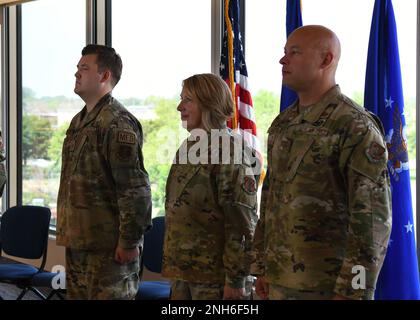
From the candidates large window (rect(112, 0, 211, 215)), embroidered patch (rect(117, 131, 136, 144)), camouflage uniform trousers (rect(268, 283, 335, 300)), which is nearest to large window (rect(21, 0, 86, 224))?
large window (rect(112, 0, 211, 215))

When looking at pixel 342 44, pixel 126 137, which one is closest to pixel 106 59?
pixel 126 137

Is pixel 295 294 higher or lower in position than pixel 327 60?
lower

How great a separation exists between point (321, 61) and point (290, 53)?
112 mm

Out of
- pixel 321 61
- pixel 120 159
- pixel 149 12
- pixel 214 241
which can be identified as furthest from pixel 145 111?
pixel 321 61

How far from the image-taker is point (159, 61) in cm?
516

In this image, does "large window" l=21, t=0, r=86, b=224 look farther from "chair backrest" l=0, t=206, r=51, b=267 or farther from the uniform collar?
the uniform collar

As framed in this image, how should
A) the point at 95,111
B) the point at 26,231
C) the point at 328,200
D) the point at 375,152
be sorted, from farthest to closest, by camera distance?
the point at 26,231
the point at 95,111
the point at 328,200
the point at 375,152

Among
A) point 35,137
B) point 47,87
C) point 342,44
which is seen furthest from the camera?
point 35,137

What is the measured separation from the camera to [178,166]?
8.52ft

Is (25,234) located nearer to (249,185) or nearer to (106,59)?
(106,59)

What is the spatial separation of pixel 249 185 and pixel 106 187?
71cm

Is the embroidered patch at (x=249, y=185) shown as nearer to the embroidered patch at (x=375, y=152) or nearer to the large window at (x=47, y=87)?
the embroidered patch at (x=375, y=152)

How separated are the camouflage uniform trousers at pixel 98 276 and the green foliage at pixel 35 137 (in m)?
3.64

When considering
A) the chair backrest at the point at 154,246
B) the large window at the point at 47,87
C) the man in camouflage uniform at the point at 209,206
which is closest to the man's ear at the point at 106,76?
the man in camouflage uniform at the point at 209,206
